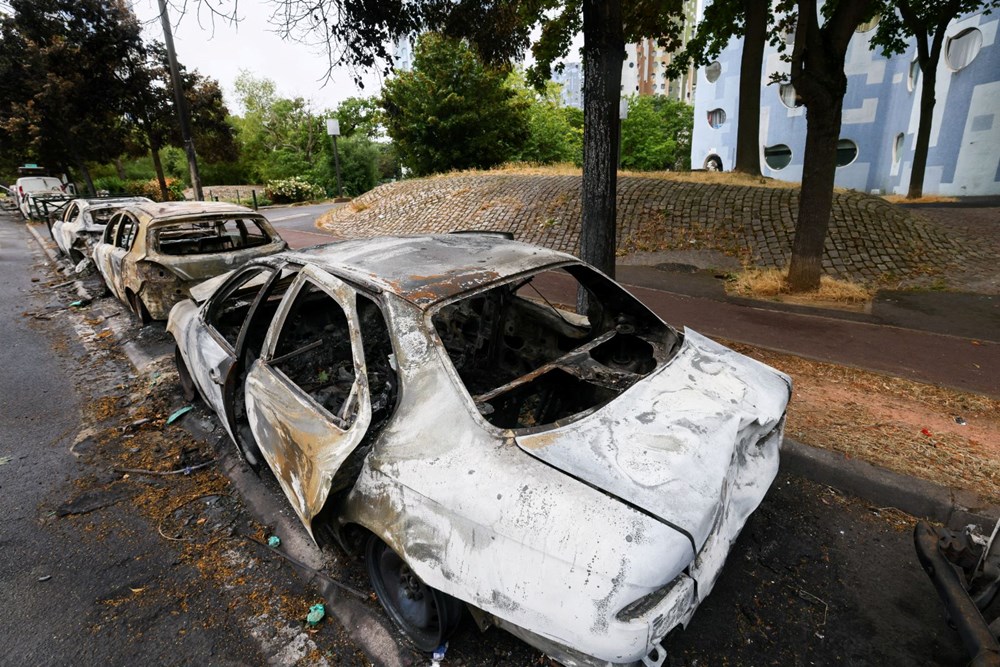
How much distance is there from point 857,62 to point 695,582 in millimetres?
28381

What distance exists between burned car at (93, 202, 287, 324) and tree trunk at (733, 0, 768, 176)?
1140 centimetres

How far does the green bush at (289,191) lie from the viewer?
2822 centimetres

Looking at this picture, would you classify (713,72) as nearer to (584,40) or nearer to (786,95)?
(786,95)

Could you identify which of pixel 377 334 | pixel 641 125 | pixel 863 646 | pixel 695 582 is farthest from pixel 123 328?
pixel 641 125

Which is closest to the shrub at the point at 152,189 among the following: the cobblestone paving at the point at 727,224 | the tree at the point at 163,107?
the tree at the point at 163,107

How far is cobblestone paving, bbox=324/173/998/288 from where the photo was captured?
8.21 m

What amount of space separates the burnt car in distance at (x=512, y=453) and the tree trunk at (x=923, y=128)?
18.8m

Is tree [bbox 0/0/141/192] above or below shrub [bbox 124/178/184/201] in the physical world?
above

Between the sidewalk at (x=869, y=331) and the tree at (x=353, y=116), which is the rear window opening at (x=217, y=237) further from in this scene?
the tree at (x=353, y=116)

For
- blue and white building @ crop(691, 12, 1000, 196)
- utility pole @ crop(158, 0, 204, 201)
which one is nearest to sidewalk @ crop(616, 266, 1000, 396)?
utility pole @ crop(158, 0, 204, 201)

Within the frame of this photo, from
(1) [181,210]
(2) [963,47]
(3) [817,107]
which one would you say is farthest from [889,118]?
(1) [181,210]

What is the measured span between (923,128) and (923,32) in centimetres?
301

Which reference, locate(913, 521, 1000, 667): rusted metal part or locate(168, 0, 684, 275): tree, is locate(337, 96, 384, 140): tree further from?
locate(913, 521, 1000, 667): rusted metal part

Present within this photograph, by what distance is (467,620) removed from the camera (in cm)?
230
